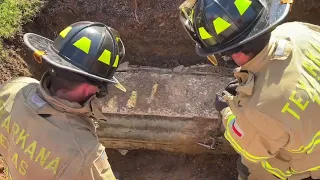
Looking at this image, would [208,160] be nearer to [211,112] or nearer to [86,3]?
Answer: [211,112]

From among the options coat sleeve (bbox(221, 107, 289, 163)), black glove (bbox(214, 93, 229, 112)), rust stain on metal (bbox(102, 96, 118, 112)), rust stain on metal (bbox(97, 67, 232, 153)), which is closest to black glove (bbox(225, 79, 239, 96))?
black glove (bbox(214, 93, 229, 112))

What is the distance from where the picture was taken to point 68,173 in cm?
320

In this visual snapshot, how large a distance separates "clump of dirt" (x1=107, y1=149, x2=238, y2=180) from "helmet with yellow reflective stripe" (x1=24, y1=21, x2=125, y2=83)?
2305 mm

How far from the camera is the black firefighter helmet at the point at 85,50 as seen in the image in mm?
3355

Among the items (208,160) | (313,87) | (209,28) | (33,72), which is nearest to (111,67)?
(209,28)

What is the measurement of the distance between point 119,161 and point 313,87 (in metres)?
3.07

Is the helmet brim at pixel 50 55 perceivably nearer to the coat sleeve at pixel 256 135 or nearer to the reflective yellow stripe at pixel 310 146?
the coat sleeve at pixel 256 135

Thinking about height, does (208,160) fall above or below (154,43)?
below

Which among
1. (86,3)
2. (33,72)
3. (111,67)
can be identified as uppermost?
(111,67)

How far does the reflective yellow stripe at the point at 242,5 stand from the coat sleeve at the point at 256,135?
2.51 feet

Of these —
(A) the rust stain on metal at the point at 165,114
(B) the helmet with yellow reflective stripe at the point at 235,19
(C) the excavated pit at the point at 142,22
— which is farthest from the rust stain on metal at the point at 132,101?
(B) the helmet with yellow reflective stripe at the point at 235,19

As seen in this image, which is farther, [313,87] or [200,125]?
[200,125]

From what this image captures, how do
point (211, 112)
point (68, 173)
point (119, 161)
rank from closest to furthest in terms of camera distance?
point (68, 173), point (211, 112), point (119, 161)

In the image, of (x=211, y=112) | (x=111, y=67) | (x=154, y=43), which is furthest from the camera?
(x=154, y=43)
